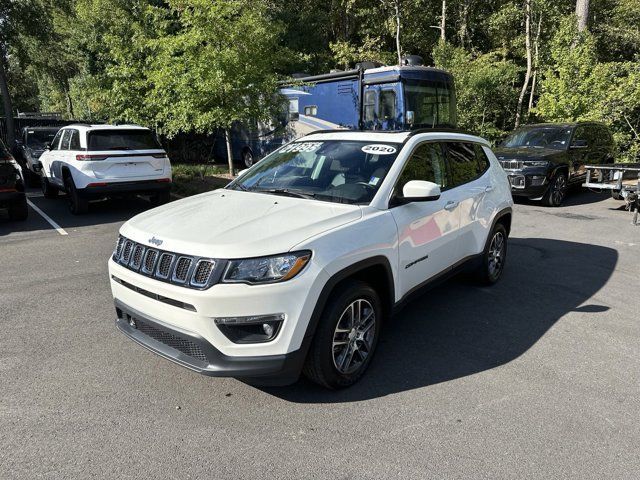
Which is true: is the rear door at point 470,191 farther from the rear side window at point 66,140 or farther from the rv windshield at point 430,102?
the rear side window at point 66,140

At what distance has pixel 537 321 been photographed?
15.1 feet

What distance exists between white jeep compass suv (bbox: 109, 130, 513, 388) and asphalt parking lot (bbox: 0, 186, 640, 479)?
1.25ft

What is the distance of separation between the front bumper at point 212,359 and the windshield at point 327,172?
4.37 ft

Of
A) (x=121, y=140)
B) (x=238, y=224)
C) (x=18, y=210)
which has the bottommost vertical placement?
(x=18, y=210)

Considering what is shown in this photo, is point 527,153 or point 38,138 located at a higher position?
point 38,138

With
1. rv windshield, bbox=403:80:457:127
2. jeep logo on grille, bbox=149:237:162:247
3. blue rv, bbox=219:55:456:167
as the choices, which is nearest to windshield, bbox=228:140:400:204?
jeep logo on grille, bbox=149:237:162:247

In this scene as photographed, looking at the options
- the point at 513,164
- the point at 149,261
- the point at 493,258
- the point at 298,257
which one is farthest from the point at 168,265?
the point at 513,164

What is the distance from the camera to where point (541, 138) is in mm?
12125

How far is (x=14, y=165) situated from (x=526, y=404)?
355 inches

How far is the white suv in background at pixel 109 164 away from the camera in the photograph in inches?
358

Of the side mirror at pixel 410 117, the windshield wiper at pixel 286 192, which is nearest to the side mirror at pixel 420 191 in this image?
the windshield wiper at pixel 286 192

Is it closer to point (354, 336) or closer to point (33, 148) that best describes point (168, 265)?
point (354, 336)

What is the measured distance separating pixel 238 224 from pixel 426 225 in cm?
161

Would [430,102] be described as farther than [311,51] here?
No
